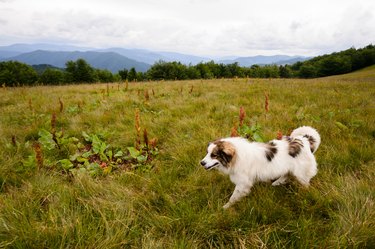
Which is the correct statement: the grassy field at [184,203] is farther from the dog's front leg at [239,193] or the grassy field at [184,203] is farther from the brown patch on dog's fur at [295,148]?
the brown patch on dog's fur at [295,148]

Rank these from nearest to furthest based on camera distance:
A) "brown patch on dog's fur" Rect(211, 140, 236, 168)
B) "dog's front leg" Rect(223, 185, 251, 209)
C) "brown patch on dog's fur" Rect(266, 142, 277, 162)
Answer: "dog's front leg" Rect(223, 185, 251, 209)
"brown patch on dog's fur" Rect(211, 140, 236, 168)
"brown patch on dog's fur" Rect(266, 142, 277, 162)

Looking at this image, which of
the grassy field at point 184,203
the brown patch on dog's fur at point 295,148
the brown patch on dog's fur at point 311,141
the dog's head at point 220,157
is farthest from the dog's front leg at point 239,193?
the brown patch on dog's fur at point 311,141

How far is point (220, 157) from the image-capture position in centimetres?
319

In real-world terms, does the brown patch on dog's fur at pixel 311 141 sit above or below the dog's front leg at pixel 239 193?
above

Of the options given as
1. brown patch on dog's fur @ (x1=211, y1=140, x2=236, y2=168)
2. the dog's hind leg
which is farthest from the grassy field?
brown patch on dog's fur @ (x1=211, y1=140, x2=236, y2=168)

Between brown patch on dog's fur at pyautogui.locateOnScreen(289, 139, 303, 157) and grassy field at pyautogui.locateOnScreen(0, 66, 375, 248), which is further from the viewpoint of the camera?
brown patch on dog's fur at pyautogui.locateOnScreen(289, 139, 303, 157)

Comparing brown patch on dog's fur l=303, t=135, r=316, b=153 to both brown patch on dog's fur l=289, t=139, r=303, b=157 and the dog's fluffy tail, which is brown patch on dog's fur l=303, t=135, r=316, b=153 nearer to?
the dog's fluffy tail

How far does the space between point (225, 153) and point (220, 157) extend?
0.10 metres

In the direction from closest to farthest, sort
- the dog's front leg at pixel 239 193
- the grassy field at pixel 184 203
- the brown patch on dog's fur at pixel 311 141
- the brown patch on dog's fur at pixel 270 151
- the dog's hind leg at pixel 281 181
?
the grassy field at pixel 184 203 < the dog's front leg at pixel 239 193 < the brown patch on dog's fur at pixel 270 151 < the dog's hind leg at pixel 281 181 < the brown patch on dog's fur at pixel 311 141

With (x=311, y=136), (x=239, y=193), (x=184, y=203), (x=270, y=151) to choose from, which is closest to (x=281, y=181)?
(x=270, y=151)

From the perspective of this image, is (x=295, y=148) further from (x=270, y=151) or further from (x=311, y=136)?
(x=311, y=136)

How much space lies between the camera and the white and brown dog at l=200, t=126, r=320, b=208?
3.15 meters

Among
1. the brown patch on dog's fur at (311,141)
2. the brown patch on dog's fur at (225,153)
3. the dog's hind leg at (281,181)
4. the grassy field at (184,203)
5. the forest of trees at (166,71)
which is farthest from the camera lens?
the forest of trees at (166,71)

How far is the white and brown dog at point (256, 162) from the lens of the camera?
10.3ft
